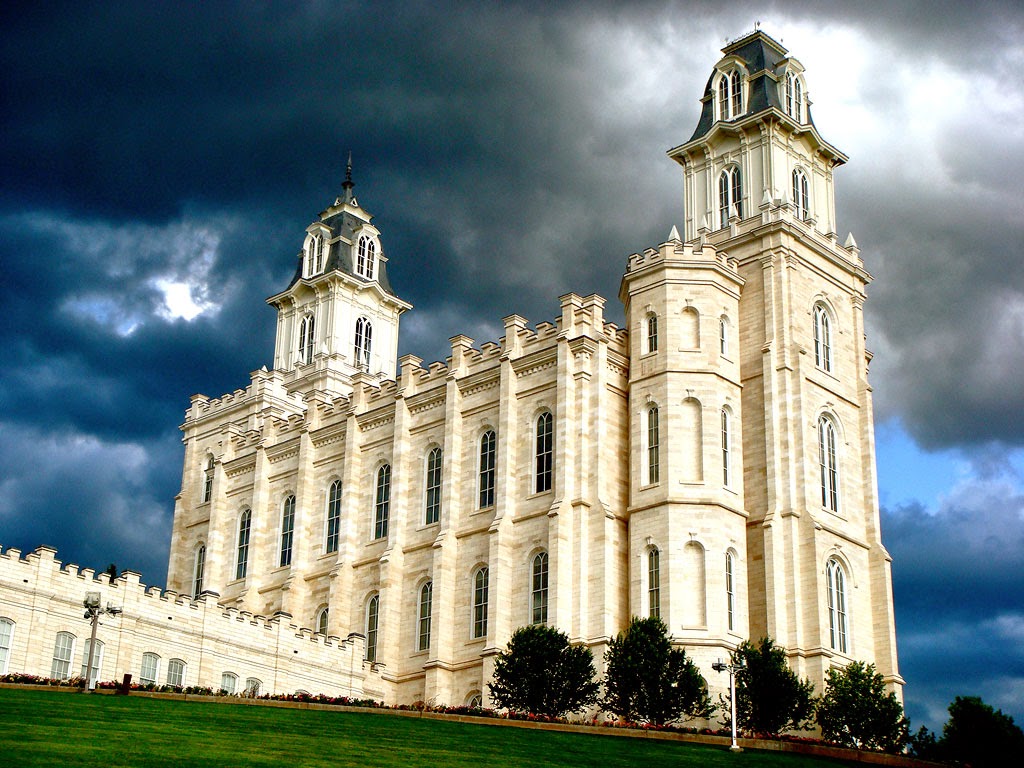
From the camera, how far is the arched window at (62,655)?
49938mm

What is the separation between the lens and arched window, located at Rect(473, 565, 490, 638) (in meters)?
58.6

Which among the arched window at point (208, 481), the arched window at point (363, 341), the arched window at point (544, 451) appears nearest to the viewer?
the arched window at point (544, 451)

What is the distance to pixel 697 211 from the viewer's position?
220 feet

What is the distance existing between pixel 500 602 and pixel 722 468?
32.8ft

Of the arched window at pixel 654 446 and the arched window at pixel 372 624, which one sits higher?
the arched window at pixel 654 446

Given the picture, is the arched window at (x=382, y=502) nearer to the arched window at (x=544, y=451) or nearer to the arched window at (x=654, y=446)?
the arched window at (x=544, y=451)

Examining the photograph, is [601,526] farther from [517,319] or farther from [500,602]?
[517,319]

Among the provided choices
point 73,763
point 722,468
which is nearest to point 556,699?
point 722,468

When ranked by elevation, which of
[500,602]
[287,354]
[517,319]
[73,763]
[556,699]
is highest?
[287,354]

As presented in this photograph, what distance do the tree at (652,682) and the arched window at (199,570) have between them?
3064 cm

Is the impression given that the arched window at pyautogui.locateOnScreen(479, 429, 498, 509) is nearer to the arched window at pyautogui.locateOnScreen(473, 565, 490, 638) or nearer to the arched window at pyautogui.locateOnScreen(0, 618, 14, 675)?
the arched window at pyautogui.locateOnScreen(473, 565, 490, 638)

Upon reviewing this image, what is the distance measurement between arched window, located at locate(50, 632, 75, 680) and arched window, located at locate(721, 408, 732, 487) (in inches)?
963

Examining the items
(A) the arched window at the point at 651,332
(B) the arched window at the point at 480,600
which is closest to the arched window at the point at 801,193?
(A) the arched window at the point at 651,332

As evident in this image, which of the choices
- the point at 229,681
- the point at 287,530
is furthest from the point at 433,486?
the point at 229,681
